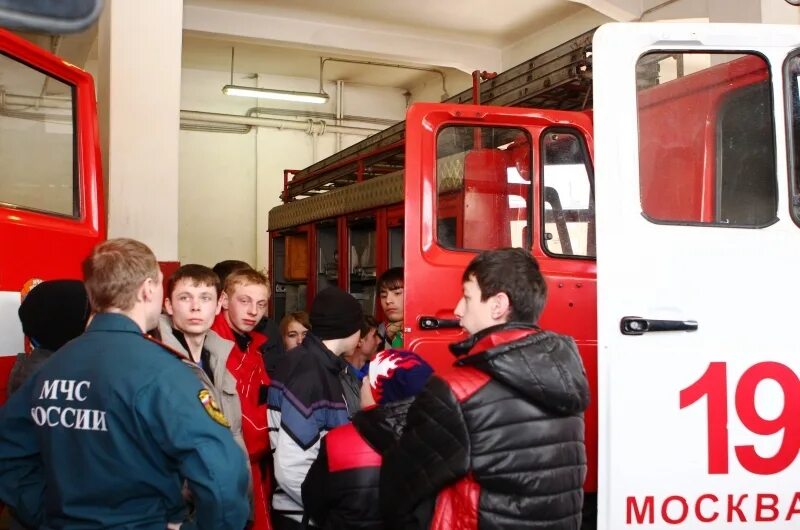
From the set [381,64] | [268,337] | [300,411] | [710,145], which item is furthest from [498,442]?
[381,64]

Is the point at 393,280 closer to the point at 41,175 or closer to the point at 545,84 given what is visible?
the point at 545,84

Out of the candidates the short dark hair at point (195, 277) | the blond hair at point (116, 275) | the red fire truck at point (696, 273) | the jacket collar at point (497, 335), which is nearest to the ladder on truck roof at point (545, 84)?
the red fire truck at point (696, 273)

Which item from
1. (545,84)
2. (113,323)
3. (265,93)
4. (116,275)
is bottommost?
(113,323)

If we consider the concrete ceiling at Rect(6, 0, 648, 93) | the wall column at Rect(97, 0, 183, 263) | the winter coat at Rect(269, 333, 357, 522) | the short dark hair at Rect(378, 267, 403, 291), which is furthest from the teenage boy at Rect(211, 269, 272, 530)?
the concrete ceiling at Rect(6, 0, 648, 93)

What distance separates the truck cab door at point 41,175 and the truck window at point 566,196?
1.95 m

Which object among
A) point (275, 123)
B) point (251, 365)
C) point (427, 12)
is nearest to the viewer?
point (251, 365)

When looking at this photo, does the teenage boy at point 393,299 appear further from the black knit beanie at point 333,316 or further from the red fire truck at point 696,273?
the red fire truck at point 696,273

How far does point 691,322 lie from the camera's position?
226 centimetres

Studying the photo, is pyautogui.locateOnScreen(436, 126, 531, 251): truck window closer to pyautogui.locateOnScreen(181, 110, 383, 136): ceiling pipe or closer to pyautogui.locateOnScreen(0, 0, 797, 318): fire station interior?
pyautogui.locateOnScreen(0, 0, 797, 318): fire station interior

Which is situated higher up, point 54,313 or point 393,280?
point 393,280

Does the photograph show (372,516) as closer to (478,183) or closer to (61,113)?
(478,183)

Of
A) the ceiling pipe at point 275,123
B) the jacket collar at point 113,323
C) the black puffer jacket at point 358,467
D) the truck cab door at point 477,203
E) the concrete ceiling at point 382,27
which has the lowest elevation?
the black puffer jacket at point 358,467

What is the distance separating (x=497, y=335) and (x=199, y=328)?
137 centimetres

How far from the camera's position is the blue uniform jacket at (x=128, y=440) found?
177 centimetres
